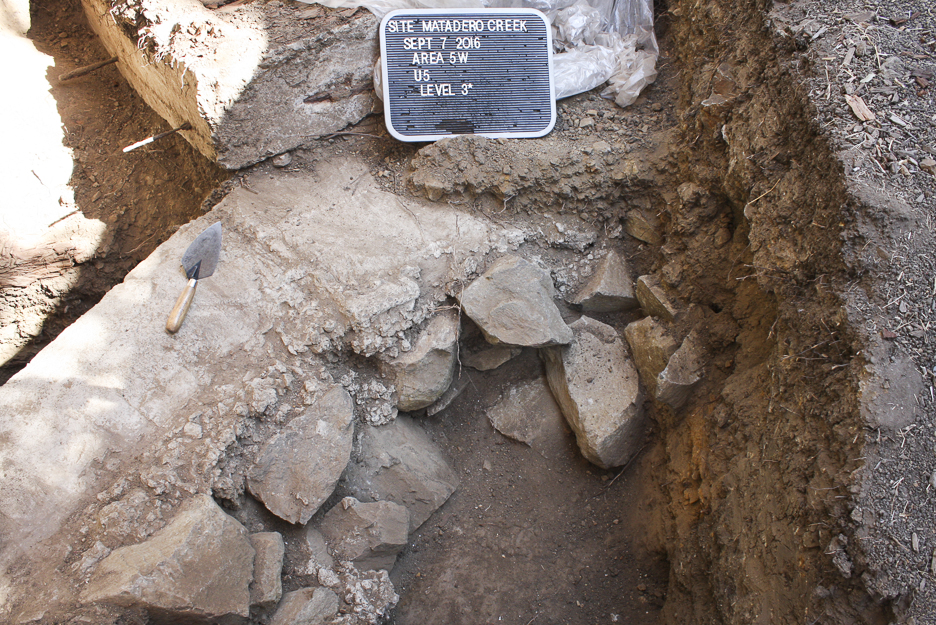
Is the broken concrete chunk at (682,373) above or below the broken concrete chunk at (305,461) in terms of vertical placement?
below

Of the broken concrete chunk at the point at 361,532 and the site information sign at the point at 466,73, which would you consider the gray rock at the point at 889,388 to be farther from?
the site information sign at the point at 466,73

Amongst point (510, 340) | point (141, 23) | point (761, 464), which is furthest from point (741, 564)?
point (141, 23)

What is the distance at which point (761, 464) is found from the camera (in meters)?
2.11

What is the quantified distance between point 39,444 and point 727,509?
8.84 ft

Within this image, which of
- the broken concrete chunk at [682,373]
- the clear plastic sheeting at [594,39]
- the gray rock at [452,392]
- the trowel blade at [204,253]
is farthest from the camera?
the clear plastic sheeting at [594,39]

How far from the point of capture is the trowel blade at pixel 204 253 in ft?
8.85

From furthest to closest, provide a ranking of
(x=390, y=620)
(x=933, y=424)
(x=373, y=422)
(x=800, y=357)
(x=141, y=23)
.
→ 1. (x=141, y=23)
2. (x=373, y=422)
3. (x=390, y=620)
4. (x=800, y=357)
5. (x=933, y=424)

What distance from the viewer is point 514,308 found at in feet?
9.11

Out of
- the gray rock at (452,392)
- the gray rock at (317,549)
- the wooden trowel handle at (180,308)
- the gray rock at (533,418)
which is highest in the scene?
the wooden trowel handle at (180,308)

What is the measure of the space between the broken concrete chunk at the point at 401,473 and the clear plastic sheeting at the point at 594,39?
1.94 meters

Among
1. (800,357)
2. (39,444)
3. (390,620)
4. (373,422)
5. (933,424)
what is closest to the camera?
(933,424)

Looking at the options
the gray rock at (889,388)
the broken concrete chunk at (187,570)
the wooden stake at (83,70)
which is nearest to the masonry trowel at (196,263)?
the broken concrete chunk at (187,570)

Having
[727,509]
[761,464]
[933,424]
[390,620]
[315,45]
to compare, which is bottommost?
[390,620]

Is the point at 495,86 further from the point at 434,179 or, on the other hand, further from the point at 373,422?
the point at 373,422
